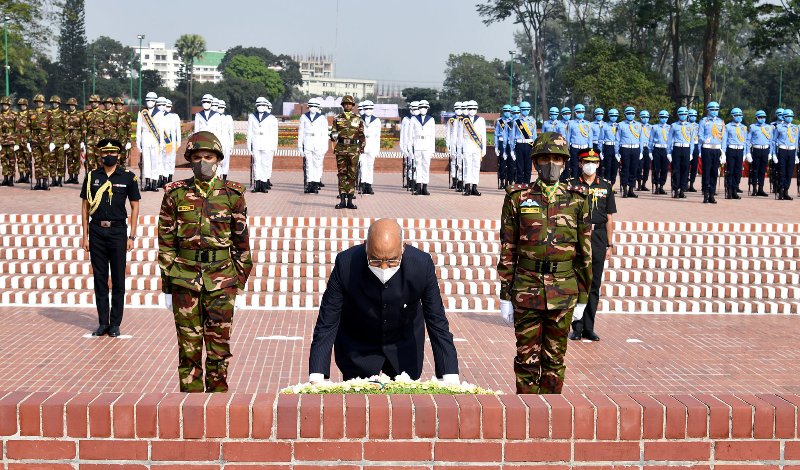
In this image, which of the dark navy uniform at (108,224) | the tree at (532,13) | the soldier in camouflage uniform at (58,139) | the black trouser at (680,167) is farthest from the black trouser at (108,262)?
the tree at (532,13)

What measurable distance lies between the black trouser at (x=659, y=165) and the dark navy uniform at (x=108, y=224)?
1463 cm

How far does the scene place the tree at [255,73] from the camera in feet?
426

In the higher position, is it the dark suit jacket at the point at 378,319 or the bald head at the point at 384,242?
the bald head at the point at 384,242

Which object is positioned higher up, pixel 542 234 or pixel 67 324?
pixel 542 234

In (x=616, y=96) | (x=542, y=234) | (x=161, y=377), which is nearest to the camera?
(x=542, y=234)

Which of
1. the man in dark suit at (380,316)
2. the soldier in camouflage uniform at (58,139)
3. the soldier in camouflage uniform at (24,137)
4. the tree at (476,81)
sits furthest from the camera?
the tree at (476,81)

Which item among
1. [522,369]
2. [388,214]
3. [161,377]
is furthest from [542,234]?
[388,214]

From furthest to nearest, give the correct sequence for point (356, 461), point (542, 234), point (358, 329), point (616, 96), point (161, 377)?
point (616, 96) < point (161, 377) < point (542, 234) < point (358, 329) < point (356, 461)

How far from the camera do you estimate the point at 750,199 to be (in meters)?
19.9

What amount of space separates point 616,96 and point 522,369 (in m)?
40.6

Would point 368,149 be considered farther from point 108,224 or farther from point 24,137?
point 108,224

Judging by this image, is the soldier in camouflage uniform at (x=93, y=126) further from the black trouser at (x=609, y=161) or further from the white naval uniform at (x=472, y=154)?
the black trouser at (x=609, y=161)

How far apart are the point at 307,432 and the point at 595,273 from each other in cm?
651

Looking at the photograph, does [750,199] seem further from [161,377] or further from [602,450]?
[602,450]
